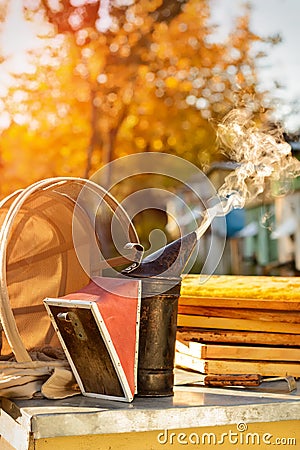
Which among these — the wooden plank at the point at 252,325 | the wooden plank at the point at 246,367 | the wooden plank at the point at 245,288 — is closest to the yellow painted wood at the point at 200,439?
the wooden plank at the point at 246,367

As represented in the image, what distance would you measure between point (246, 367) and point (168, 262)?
27.2 inches

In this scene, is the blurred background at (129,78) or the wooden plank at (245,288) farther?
the blurred background at (129,78)

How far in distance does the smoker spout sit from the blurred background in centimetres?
605

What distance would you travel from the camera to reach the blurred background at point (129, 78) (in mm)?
8656

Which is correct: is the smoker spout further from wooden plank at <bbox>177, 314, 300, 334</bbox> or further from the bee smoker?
wooden plank at <bbox>177, 314, 300, 334</bbox>

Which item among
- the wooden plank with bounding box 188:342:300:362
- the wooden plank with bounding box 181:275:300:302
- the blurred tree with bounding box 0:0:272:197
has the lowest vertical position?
the wooden plank with bounding box 188:342:300:362

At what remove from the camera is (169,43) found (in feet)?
30.2

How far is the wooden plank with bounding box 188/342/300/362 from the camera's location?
2762 millimetres

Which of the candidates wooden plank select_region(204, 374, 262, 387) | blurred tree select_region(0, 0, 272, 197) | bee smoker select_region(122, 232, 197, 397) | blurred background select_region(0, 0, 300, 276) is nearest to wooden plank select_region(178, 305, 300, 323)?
wooden plank select_region(204, 374, 262, 387)

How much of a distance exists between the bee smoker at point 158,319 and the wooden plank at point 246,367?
364mm

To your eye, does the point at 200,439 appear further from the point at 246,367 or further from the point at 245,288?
the point at 245,288

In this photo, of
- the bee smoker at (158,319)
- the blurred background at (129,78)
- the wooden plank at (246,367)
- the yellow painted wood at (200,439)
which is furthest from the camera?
the blurred background at (129,78)

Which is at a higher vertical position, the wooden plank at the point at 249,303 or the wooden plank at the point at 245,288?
the wooden plank at the point at 245,288

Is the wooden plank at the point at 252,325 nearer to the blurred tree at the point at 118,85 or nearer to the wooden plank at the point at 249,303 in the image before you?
the wooden plank at the point at 249,303
